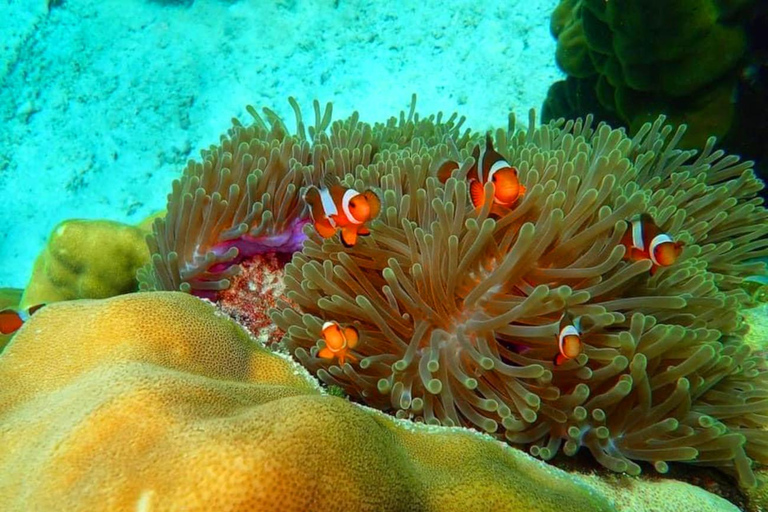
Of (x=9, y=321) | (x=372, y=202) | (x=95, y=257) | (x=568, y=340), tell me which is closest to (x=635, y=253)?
(x=568, y=340)

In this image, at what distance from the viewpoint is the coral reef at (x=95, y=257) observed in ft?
13.1

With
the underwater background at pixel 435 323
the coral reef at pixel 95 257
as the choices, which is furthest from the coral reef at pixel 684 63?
the coral reef at pixel 95 257

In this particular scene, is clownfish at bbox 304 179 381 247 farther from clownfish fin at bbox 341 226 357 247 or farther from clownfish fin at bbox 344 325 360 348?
clownfish fin at bbox 344 325 360 348

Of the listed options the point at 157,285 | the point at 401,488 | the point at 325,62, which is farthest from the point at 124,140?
the point at 401,488

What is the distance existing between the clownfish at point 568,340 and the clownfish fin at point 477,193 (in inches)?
23.6

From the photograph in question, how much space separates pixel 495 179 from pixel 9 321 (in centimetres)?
312

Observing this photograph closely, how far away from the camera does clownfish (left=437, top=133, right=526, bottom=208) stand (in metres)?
2.11

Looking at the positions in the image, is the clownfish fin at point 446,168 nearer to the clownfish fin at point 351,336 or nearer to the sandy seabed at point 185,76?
the clownfish fin at point 351,336

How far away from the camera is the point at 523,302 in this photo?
1.90m

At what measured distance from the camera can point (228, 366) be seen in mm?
1643

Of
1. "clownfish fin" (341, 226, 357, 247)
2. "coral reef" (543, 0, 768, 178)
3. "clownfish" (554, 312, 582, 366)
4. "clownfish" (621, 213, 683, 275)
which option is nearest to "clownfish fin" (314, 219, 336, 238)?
"clownfish fin" (341, 226, 357, 247)

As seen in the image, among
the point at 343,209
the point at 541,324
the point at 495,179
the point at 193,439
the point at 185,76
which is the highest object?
the point at 185,76

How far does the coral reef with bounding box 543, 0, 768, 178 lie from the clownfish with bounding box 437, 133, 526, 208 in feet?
7.31

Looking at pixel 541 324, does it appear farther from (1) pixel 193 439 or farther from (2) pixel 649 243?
(1) pixel 193 439
